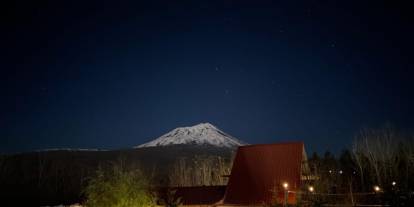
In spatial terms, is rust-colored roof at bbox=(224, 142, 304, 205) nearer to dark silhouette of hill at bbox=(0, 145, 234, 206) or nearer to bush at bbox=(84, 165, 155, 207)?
dark silhouette of hill at bbox=(0, 145, 234, 206)

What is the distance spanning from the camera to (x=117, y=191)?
7.88 m

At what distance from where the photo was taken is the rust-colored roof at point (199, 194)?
16.5 metres

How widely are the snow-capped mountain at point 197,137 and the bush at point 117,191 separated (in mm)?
46141

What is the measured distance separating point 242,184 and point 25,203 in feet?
36.8

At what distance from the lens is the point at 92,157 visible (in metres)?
45.2

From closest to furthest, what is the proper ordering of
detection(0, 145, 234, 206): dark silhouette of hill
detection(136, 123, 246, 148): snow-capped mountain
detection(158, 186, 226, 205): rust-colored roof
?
detection(158, 186, 226, 205): rust-colored roof
detection(0, 145, 234, 206): dark silhouette of hill
detection(136, 123, 246, 148): snow-capped mountain

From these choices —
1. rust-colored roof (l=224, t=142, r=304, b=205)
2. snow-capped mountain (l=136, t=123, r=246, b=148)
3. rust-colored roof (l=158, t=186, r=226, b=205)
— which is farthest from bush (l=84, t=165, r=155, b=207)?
snow-capped mountain (l=136, t=123, r=246, b=148)

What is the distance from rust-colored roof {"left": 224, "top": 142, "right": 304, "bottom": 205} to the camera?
46.9ft

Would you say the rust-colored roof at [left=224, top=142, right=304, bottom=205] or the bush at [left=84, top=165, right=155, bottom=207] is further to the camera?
the rust-colored roof at [left=224, top=142, right=304, bottom=205]

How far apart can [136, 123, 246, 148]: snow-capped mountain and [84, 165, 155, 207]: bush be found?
151 feet

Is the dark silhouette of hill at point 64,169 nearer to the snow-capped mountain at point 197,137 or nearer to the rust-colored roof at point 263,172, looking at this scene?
the snow-capped mountain at point 197,137

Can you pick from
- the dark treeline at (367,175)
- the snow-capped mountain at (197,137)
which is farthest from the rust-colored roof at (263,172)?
the snow-capped mountain at (197,137)

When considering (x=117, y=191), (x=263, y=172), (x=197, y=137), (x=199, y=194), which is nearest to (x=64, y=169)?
(x=199, y=194)

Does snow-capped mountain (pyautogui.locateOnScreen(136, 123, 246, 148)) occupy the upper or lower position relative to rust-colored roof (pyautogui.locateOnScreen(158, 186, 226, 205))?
upper
